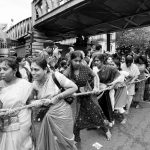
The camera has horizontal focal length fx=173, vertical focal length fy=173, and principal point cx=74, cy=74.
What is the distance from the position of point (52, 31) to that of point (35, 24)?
64.2 inches

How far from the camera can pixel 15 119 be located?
1.85 meters

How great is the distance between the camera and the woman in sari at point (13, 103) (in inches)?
70.8

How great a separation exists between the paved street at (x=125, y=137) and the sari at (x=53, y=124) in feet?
3.39

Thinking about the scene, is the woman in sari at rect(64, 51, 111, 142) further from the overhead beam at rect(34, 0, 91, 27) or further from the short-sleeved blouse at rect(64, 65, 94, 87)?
the overhead beam at rect(34, 0, 91, 27)

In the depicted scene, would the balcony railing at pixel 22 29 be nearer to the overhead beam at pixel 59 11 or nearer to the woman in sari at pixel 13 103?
the overhead beam at pixel 59 11

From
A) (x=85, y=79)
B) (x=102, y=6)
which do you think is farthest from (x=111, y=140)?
(x=102, y=6)

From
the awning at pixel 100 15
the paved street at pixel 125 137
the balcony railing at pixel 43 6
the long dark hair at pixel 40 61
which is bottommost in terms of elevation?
the paved street at pixel 125 137

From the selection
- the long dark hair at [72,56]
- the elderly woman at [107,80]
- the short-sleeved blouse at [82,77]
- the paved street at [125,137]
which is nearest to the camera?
the long dark hair at [72,56]

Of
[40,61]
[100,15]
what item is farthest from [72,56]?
[100,15]

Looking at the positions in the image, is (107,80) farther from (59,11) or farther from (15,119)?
(59,11)

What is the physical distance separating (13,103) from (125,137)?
8.34 ft

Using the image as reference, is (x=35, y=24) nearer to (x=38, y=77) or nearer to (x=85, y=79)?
(x=85, y=79)

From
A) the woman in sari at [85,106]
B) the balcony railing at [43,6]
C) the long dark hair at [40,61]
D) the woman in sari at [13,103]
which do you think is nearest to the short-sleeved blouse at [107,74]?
the woman in sari at [85,106]

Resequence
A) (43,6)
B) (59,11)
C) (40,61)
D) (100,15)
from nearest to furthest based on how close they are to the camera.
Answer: (40,61) < (59,11) < (100,15) < (43,6)
